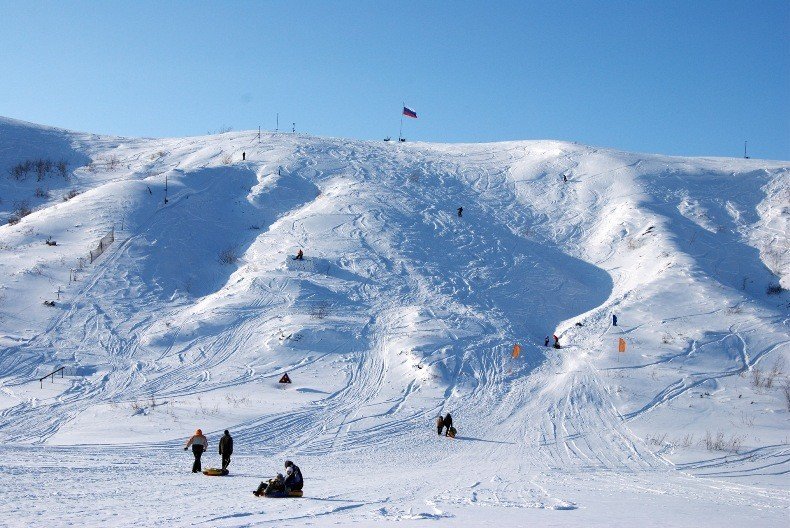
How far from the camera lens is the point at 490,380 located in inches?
994

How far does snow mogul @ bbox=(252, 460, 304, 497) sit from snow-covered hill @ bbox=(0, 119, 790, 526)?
463 millimetres

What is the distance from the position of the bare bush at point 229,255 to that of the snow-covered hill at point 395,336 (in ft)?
1.85

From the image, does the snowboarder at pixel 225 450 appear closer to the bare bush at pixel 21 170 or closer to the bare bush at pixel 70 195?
the bare bush at pixel 70 195

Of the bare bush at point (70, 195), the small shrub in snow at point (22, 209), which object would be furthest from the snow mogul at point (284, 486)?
the bare bush at point (70, 195)

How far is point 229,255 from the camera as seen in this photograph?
34.2m

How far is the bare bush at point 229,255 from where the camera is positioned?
34.0 meters

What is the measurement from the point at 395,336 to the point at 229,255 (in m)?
10.7

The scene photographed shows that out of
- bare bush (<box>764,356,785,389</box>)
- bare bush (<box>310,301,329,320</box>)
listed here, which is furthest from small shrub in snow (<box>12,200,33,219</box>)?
bare bush (<box>764,356,785,389</box>)

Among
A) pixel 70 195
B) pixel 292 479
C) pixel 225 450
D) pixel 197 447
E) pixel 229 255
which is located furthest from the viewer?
pixel 70 195

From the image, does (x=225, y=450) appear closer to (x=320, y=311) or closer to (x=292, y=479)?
(x=292, y=479)

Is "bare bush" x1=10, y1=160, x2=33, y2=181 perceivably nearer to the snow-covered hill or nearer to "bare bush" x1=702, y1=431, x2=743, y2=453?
the snow-covered hill

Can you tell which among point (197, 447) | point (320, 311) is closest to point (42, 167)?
point (320, 311)

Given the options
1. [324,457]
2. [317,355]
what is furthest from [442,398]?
[324,457]

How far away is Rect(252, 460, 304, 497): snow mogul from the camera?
38.9 ft
